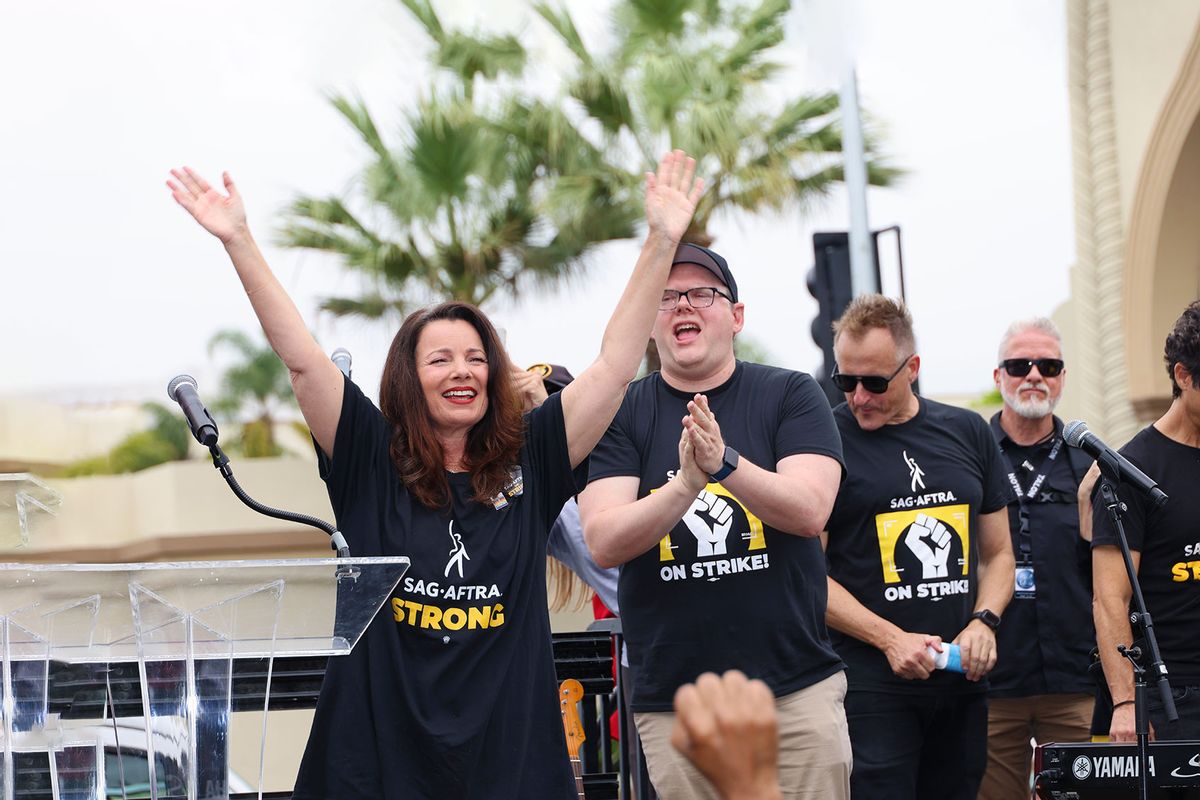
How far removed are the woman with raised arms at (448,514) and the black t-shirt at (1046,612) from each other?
232 cm

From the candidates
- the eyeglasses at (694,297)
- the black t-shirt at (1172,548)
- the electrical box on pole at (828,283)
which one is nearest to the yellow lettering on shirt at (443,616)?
the eyeglasses at (694,297)

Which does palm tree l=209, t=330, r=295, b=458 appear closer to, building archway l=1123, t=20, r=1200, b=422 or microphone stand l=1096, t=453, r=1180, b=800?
building archway l=1123, t=20, r=1200, b=422

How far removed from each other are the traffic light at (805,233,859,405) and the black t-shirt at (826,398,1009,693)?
3056 millimetres

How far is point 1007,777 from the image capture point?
17.9ft

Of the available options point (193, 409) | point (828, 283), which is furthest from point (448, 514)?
point (828, 283)

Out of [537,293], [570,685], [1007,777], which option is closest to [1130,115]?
[537,293]

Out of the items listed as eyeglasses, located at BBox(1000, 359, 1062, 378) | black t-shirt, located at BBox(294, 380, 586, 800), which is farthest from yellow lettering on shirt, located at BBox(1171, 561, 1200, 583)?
black t-shirt, located at BBox(294, 380, 586, 800)

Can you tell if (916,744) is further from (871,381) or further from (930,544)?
(871,381)

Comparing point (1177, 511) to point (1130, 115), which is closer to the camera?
point (1177, 511)

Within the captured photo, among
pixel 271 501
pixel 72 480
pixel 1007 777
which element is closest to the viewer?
pixel 1007 777

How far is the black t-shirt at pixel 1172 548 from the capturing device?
4.43 m

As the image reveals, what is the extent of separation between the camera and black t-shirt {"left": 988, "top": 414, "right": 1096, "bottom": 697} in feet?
17.3

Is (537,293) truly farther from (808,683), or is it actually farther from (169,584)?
(169,584)

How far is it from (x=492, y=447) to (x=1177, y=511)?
234cm
